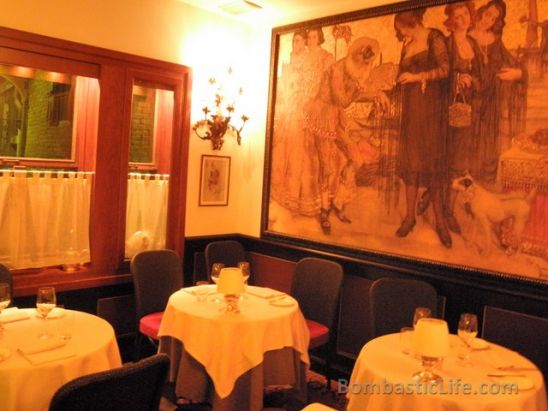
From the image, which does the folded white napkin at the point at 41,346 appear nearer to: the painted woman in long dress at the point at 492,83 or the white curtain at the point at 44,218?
the white curtain at the point at 44,218

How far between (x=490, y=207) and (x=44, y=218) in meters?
3.20

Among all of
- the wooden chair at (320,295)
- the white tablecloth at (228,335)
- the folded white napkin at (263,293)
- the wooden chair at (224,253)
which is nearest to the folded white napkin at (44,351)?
the white tablecloth at (228,335)

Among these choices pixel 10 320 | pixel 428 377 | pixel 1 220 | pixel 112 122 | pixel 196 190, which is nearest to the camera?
pixel 428 377

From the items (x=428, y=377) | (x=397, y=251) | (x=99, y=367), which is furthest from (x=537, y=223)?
(x=99, y=367)

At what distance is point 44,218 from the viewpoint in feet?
13.6

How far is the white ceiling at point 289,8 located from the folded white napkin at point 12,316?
3.02 meters

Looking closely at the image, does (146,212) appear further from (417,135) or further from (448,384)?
(448,384)

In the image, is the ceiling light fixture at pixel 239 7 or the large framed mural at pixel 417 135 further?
the ceiling light fixture at pixel 239 7

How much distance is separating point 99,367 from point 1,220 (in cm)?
195

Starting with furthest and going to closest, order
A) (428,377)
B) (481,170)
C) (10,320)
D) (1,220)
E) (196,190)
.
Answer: (196,190), (1,220), (481,170), (10,320), (428,377)

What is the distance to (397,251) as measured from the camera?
4.14 meters

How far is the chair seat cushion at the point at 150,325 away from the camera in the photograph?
3.89 metres

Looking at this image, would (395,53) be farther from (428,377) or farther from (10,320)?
(10,320)
